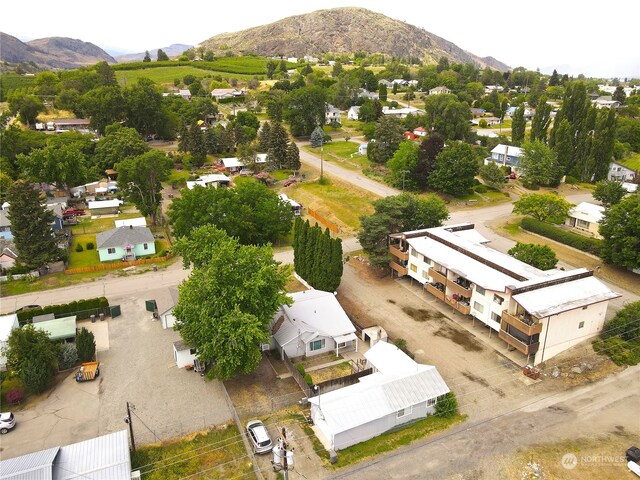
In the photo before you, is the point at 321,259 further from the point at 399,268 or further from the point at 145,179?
the point at 145,179

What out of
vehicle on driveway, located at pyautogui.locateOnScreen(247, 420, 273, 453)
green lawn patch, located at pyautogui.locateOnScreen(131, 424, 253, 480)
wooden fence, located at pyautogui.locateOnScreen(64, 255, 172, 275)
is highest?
vehicle on driveway, located at pyautogui.locateOnScreen(247, 420, 273, 453)

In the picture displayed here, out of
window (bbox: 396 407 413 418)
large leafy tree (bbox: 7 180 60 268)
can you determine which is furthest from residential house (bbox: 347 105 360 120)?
window (bbox: 396 407 413 418)

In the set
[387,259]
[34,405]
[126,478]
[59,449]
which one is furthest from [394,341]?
[34,405]

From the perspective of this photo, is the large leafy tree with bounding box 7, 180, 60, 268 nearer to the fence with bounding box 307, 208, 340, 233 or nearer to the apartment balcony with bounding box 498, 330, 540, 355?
the fence with bounding box 307, 208, 340, 233

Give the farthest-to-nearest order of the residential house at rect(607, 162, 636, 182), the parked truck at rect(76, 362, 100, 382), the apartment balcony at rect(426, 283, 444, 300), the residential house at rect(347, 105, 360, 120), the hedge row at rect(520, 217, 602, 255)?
A: the residential house at rect(347, 105, 360, 120), the residential house at rect(607, 162, 636, 182), the hedge row at rect(520, 217, 602, 255), the apartment balcony at rect(426, 283, 444, 300), the parked truck at rect(76, 362, 100, 382)

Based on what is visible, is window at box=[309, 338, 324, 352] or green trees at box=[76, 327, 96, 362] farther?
window at box=[309, 338, 324, 352]

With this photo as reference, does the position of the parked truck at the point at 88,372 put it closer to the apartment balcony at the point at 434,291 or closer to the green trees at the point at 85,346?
the green trees at the point at 85,346

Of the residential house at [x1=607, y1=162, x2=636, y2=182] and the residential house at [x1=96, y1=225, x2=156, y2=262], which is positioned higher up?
the residential house at [x1=607, y1=162, x2=636, y2=182]
